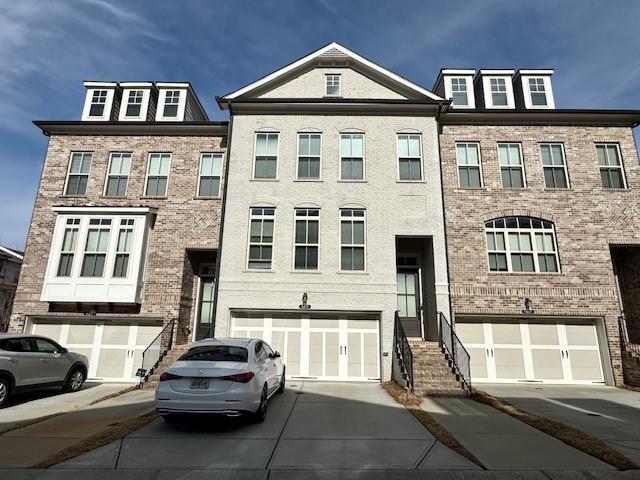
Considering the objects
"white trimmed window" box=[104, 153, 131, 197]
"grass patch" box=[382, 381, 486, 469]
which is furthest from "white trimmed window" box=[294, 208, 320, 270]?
"white trimmed window" box=[104, 153, 131, 197]

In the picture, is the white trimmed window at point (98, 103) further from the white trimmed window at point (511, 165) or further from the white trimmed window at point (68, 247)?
the white trimmed window at point (511, 165)

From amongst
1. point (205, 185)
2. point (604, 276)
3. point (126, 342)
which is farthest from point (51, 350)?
point (604, 276)

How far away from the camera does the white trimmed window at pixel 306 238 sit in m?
13.5

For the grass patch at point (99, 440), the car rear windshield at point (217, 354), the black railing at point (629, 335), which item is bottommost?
the grass patch at point (99, 440)

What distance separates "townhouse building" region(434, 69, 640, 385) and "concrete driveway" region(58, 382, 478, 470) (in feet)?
21.5

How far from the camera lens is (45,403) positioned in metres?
9.32

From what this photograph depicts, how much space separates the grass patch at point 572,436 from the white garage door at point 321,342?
4.36 meters

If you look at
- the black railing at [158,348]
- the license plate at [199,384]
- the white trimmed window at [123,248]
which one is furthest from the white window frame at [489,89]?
the license plate at [199,384]

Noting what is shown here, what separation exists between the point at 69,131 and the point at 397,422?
16.2 metres

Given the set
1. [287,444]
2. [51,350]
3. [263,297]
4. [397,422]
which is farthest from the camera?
[263,297]

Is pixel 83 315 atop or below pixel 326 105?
below

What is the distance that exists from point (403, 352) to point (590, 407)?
182 inches

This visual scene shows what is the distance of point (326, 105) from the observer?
14812mm

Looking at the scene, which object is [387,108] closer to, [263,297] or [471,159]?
[471,159]
